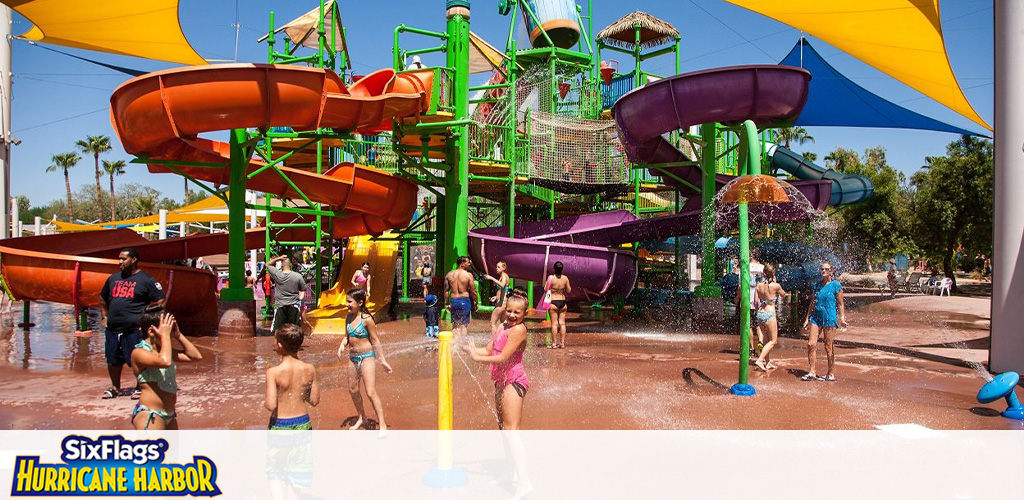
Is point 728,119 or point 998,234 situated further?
point 728,119

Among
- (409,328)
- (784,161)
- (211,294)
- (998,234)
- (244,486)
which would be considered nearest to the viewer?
(244,486)

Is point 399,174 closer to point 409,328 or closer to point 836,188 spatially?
point 409,328

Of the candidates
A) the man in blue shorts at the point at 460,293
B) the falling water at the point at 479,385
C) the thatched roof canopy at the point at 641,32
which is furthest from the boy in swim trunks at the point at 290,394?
the thatched roof canopy at the point at 641,32

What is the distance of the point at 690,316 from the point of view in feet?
52.4

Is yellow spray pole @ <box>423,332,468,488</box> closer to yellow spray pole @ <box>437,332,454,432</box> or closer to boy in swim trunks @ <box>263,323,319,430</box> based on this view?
yellow spray pole @ <box>437,332,454,432</box>

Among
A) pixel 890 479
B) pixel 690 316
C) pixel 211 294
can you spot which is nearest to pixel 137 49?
pixel 211 294

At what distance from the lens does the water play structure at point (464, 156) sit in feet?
33.9

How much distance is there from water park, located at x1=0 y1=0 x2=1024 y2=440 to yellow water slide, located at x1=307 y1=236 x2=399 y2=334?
0.25ft

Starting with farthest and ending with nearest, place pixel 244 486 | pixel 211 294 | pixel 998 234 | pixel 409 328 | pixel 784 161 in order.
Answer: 1. pixel 784 161
2. pixel 409 328
3. pixel 211 294
4. pixel 998 234
5. pixel 244 486

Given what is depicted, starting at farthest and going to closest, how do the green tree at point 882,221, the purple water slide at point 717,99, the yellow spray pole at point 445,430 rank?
the green tree at point 882,221, the purple water slide at point 717,99, the yellow spray pole at point 445,430

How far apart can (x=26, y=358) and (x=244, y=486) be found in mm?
7177

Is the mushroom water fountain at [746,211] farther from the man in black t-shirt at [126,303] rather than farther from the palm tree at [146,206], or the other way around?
the palm tree at [146,206]

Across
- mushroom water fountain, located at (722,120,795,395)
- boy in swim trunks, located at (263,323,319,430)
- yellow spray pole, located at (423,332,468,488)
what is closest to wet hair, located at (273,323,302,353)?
boy in swim trunks, located at (263,323,319,430)

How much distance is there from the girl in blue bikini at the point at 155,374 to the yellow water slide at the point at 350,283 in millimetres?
8387
